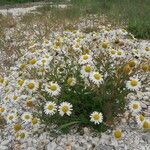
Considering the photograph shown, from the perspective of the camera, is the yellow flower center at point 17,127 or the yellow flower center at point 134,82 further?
the yellow flower center at point 17,127

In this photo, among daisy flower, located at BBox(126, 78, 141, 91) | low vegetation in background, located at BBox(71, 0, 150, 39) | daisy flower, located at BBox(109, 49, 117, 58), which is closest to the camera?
daisy flower, located at BBox(126, 78, 141, 91)

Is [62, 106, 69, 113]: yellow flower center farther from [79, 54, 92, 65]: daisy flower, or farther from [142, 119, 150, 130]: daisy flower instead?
[142, 119, 150, 130]: daisy flower

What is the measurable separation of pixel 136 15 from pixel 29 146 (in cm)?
622

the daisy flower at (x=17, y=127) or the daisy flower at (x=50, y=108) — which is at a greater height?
the daisy flower at (x=50, y=108)

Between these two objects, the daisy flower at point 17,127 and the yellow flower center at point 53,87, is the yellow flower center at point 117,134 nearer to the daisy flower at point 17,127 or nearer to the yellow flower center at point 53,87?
the yellow flower center at point 53,87

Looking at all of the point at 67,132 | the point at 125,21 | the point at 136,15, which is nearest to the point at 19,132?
the point at 67,132

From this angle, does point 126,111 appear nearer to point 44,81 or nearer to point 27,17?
point 44,81

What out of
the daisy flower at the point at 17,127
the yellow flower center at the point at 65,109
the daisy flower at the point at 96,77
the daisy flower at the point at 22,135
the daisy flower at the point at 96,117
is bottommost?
the daisy flower at the point at 22,135

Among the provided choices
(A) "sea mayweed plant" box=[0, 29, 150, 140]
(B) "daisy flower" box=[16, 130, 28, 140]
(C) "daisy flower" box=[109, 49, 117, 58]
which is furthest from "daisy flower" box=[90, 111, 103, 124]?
(B) "daisy flower" box=[16, 130, 28, 140]

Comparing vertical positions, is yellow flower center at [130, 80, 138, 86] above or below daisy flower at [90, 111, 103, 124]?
above

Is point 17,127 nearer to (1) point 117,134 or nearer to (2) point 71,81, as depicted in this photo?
(2) point 71,81

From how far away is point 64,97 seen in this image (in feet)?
13.3

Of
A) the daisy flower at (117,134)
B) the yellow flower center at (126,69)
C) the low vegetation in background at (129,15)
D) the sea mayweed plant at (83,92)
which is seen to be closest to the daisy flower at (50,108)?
the sea mayweed plant at (83,92)

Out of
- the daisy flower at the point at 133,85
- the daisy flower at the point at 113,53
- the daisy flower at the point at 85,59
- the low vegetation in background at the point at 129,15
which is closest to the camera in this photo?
the daisy flower at the point at 133,85
